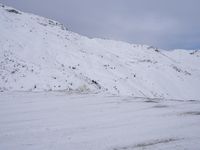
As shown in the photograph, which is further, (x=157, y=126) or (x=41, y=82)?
(x=41, y=82)

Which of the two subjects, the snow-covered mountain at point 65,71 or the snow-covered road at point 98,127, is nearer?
the snow-covered road at point 98,127

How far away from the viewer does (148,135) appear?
3.85 m

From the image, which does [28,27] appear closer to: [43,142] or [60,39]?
[60,39]

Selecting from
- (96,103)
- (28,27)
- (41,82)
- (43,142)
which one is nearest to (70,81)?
(41,82)

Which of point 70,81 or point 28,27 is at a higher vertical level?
point 28,27

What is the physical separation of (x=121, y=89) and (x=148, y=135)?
55.1 feet

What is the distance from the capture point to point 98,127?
4457 millimetres

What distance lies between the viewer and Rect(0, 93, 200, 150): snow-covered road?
11.6 feet

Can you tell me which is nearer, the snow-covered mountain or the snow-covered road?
the snow-covered road

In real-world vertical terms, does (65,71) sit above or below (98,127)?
above

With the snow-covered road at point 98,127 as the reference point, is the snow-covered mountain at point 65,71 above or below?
above

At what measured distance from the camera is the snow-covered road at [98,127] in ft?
11.6

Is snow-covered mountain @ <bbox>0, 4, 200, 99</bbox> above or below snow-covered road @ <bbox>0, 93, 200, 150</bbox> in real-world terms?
above

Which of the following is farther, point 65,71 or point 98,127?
point 65,71
